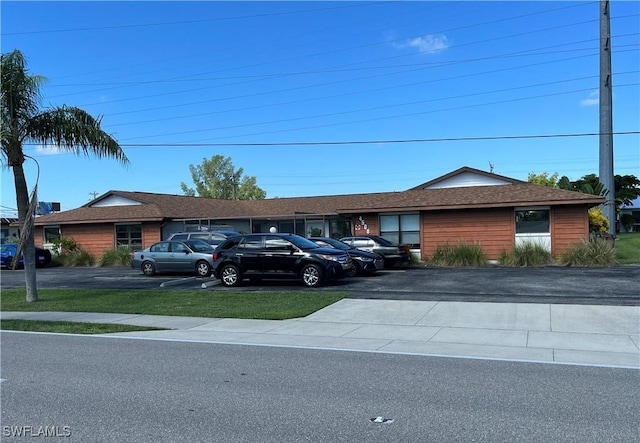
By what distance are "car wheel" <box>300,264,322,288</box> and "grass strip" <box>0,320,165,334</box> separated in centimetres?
661

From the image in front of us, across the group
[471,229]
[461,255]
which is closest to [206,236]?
[461,255]

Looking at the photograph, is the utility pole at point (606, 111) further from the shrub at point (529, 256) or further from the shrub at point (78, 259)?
the shrub at point (78, 259)

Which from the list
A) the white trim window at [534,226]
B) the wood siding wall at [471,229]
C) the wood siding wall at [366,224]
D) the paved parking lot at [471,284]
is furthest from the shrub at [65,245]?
the white trim window at [534,226]

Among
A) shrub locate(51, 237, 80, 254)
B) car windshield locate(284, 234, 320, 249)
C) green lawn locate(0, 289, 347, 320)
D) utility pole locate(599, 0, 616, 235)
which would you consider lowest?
green lawn locate(0, 289, 347, 320)

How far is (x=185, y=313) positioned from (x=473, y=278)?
9576mm

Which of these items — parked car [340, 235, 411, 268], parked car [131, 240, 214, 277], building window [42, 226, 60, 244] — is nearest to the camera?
parked car [131, 240, 214, 277]

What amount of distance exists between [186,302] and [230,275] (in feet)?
10.9

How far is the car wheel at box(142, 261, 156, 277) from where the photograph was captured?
2250 cm

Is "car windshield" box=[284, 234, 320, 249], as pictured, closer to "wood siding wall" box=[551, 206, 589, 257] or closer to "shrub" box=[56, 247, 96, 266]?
"wood siding wall" box=[551, 206, 589, 257]

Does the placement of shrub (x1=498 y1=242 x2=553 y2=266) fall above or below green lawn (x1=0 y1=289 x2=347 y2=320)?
above

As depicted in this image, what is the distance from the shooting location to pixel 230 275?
17609mm

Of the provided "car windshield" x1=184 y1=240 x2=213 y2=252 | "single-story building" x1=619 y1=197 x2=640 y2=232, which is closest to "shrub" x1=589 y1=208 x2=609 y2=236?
"car windshield" x1=184 y1=240 x2=213 y2=252

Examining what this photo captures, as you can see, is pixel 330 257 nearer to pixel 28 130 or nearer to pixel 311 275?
pixel 311 275

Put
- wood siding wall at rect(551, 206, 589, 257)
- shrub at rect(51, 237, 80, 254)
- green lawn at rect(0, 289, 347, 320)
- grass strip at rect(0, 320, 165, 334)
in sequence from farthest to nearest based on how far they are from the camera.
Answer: shrub at rect(51, 237, 80, 254) < wood siding wall at rect(551, 206, 589, 257) < green lawn at rect(0, 289, 347, 320) < grass strip at rect(0, 320, 165, 334)
